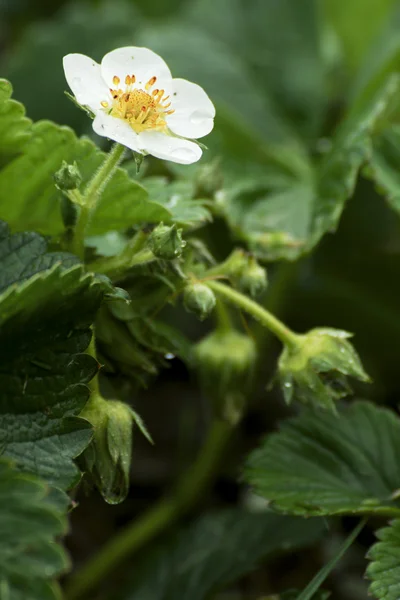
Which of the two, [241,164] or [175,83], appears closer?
[175,83]

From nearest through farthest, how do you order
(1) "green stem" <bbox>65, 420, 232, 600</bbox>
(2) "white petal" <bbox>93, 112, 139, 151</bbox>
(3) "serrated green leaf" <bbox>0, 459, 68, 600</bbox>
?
(3) "serrated green leaf" <bbox>0, 459, 68, 600</bbox>
(2) "white petal" <bbox>93, 112, 139, 151</bbox>
(1) "green stem" <bbox>65, 420, 232, 600</bbox>

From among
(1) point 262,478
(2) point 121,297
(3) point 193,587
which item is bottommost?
(3) point 193,587

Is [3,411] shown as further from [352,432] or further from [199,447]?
[199,447]

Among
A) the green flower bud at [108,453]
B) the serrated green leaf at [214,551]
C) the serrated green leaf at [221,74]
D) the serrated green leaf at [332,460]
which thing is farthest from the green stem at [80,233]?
the serrated green leaf at [221,74]

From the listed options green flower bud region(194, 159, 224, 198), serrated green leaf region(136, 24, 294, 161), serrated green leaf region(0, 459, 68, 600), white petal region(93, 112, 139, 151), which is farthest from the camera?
serrated green leaf region(136, 24, 294, 161)

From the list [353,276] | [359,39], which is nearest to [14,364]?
[353,276]

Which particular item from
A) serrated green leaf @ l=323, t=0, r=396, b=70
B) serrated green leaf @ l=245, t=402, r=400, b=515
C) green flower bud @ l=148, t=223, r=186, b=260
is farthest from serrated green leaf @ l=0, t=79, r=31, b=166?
serrated green leaf @ l=323, t=0, r=396, b=70

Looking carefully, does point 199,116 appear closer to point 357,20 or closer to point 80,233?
point 80,233

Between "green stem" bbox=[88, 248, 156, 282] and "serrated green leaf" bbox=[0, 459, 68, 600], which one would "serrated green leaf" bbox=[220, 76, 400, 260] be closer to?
"green stem" bbox=[88, 248, 156, 282]
